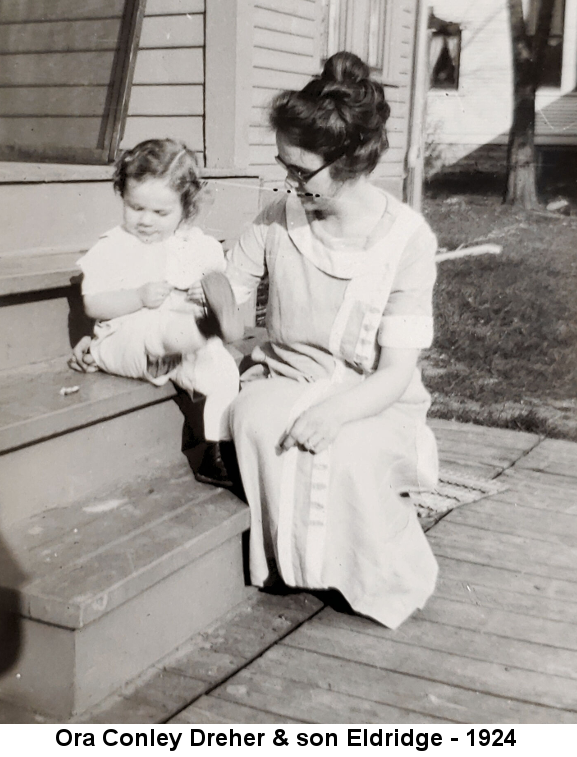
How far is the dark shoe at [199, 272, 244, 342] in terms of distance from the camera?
6.43 ft

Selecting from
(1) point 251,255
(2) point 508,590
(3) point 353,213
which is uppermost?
(3) point 353,213

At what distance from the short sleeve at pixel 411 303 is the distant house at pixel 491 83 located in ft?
3.48

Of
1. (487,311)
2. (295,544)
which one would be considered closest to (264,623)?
(295,544)

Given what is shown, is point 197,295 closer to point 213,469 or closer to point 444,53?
point 213,469

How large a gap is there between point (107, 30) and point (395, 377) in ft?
6.81

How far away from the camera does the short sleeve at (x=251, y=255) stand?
199 cm

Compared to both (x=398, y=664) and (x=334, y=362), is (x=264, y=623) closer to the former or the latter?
(x=398, y=664)

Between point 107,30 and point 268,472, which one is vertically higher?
point 107,30

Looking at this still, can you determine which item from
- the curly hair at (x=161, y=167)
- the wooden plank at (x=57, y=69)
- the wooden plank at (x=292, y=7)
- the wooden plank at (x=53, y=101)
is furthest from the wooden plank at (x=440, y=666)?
the wooden plank at (x=292, y=7)

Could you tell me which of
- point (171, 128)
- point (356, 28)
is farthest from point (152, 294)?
point (356, 28)

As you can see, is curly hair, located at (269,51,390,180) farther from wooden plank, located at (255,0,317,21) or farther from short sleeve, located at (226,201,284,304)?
wooden plank, located at (255,0,317,21)

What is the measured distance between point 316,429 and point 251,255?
1.54ft

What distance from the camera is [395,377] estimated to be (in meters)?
1.85

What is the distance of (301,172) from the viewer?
184 centimetres
